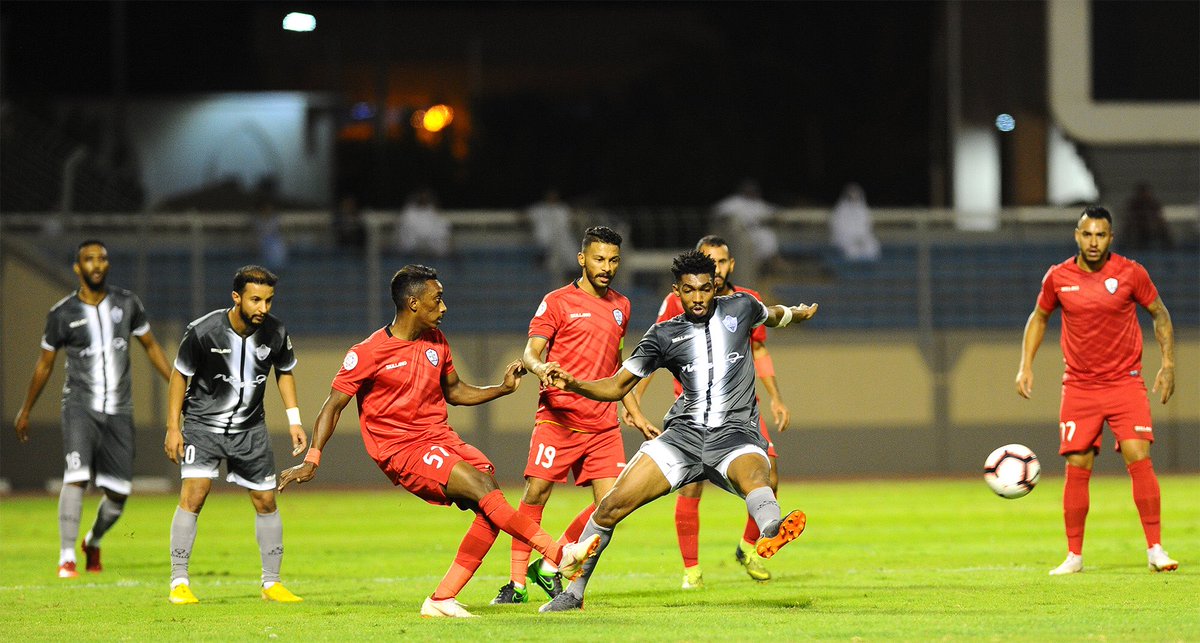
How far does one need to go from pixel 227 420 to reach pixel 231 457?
226 mm

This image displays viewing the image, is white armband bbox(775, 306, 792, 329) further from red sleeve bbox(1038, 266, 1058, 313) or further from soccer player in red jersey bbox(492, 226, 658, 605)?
red sleeve bbox(1038, 266, 1058, 313)

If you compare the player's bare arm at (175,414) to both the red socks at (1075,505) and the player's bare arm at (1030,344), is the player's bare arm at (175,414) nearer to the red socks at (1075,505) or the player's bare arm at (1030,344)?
the player's bare arm at (1030,344)

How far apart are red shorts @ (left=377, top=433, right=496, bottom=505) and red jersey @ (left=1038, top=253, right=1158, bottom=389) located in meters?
4.19

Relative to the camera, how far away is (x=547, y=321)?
9344 mm

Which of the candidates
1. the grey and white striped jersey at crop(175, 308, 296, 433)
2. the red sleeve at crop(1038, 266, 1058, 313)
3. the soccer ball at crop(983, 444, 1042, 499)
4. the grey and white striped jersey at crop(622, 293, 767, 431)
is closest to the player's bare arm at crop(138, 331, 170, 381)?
the grey and white striped jersey at crop(175, 308, 296, 433)

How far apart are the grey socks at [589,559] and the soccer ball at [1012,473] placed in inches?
115

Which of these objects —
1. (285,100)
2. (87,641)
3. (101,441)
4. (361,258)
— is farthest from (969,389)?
(285,100)

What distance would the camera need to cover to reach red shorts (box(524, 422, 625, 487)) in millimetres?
9422

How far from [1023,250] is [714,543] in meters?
12.2

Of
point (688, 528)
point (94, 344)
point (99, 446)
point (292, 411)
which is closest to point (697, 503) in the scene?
point (688, 528)

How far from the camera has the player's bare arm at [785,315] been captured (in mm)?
8984

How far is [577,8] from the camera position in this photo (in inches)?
1473

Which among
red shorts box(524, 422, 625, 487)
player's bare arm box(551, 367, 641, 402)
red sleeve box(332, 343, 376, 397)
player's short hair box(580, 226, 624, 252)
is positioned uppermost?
player's short hair box(580, 226, 624, 252)

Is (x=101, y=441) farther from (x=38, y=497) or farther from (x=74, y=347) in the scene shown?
(x=38, y=497)
